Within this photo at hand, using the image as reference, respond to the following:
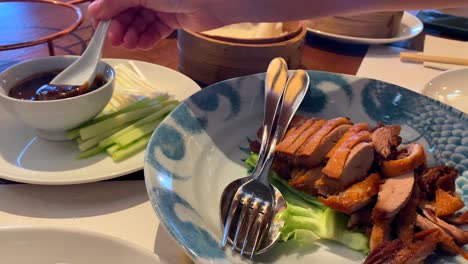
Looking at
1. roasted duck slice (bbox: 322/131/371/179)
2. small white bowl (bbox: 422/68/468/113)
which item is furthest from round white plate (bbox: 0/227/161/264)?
small white bowl (bbox: 422/68/468/113)

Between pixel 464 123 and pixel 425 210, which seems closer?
pixel 425 210

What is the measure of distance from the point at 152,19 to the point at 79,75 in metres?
0.32

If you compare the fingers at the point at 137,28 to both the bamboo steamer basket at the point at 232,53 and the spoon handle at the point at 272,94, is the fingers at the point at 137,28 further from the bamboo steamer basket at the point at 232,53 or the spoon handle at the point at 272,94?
the spoon handle at the point at 272,94

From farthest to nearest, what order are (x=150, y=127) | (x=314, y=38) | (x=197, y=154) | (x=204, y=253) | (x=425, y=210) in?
(x=314, y=38) < (x=150, y=127) < (x=197, y=154) < (x=425, y=210) < (x=204, y=253)

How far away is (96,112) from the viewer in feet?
3.15

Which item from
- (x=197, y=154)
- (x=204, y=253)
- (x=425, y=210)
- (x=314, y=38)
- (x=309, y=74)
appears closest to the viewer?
(x=204, y=253)

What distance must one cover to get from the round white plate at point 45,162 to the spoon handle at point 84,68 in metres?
0.14

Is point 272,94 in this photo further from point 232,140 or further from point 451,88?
point 451,88

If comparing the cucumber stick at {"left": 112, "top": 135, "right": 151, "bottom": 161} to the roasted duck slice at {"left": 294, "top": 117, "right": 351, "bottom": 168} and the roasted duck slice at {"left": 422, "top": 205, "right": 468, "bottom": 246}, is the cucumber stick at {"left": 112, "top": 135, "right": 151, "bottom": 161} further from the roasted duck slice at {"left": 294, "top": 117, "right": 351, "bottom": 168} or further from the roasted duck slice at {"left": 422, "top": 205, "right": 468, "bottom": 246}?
the roasted duck slice at {"left": 422, "top": 205, "right": 468, "bottom": 246}

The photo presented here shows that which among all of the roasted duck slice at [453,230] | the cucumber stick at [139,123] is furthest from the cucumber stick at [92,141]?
the roasted duck slice at [453,230]

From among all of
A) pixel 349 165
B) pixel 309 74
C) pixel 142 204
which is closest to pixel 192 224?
pixel 142 204

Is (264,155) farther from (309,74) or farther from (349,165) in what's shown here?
(309,74)

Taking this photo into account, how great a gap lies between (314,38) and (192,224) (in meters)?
1.19

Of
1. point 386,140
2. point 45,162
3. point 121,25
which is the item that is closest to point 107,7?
point 121,25
